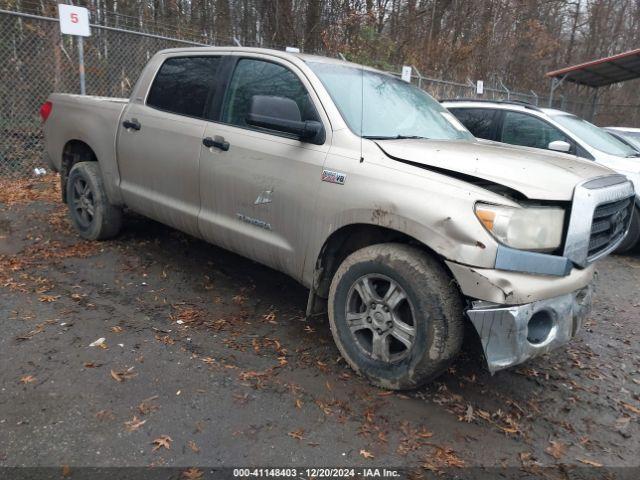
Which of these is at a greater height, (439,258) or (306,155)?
(306,155)

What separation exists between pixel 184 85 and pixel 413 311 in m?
2.85

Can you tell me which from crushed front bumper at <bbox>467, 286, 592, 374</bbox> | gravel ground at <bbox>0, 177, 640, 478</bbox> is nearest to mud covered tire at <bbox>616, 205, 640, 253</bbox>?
gravel ground at <bbox>0, 177, 640, 478</bbox>

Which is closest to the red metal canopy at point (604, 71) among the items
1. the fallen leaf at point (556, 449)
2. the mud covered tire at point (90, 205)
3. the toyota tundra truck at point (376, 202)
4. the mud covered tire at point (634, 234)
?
the mud covered tire at point (634, 234)

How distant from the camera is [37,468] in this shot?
2.42m

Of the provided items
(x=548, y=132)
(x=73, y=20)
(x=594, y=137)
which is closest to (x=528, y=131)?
(x=548, y=132)

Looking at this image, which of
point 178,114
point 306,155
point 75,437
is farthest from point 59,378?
point 178,114

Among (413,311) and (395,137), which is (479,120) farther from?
(413,311)

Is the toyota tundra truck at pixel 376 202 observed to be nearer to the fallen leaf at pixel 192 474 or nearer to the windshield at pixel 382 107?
the windshield at pixel 382 107

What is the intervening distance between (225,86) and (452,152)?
1.93 m

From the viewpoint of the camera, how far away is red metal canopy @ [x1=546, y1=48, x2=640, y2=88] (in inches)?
532

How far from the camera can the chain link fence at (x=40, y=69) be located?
328 inches

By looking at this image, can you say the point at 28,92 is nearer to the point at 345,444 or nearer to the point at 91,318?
the point at 91,318

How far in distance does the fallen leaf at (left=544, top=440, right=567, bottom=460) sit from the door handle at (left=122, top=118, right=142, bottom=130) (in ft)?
12.9

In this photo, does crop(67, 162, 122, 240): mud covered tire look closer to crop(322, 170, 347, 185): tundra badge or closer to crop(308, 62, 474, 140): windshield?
crop(308, 62, 474, 140): windshield
